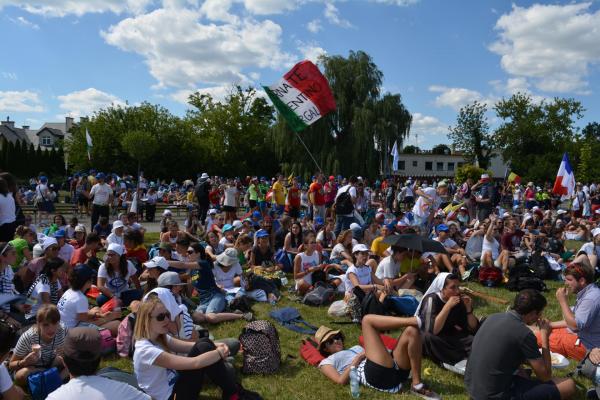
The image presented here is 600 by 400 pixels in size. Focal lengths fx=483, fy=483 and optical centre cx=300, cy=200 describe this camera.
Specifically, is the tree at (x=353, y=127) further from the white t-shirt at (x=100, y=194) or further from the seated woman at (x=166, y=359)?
the seated woman at (x=166, y=359)

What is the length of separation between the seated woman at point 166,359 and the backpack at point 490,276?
21.7ft

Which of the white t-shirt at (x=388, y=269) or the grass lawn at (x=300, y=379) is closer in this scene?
the grass lawn at (x=300, y=379)

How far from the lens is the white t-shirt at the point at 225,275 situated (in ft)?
25.2

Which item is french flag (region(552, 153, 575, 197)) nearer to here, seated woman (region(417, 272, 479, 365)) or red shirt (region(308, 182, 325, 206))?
red shirt (region(308, 182, 325, 206))

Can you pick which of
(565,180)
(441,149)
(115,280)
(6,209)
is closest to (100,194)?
(6,209)

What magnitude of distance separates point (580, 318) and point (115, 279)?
19.1 ft

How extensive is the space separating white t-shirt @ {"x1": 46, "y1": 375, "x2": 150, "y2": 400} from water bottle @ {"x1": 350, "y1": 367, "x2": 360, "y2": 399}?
2387mm

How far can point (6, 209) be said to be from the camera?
27.0 ft

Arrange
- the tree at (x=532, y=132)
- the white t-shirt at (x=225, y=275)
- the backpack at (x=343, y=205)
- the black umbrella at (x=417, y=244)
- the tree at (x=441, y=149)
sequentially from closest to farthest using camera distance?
the black umbrella at (x=417, y=244), the white t-shirt at (x=225, y=275), the backpack at (x=343, y=205), the tree at (x=532, y=132), the tree at (x=441, y=149)

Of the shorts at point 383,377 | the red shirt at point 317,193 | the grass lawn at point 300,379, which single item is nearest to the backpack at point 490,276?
the grass lawn at point 300,379

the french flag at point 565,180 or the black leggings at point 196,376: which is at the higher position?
the french flag at point 565,180

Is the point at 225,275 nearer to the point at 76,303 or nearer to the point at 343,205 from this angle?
the point at 76,303

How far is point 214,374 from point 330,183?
13147 millimetres

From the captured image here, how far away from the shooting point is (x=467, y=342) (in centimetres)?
529
